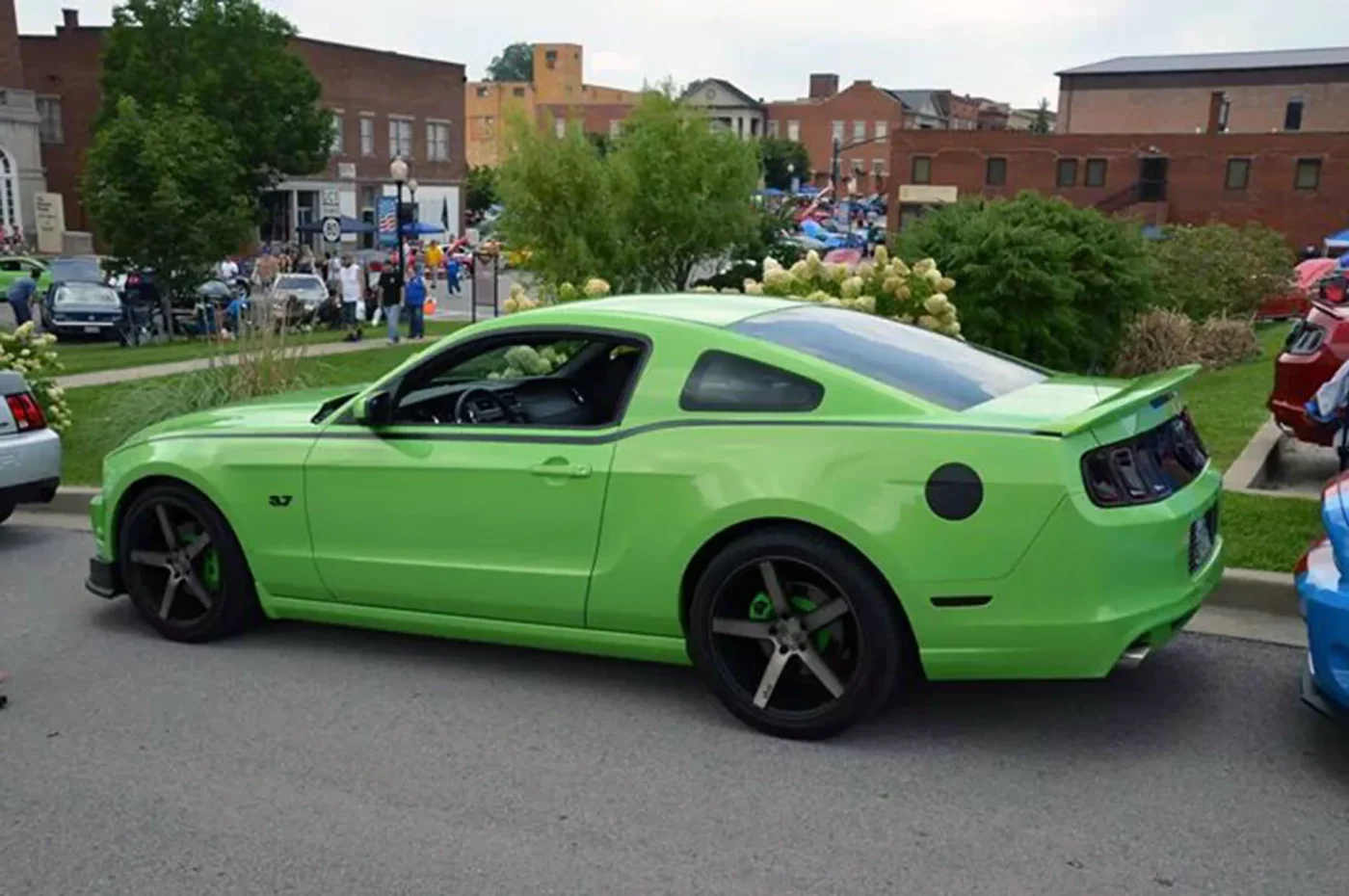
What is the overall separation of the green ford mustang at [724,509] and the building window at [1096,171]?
57.9 meters

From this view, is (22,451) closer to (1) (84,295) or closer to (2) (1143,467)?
(2) (1143,467)

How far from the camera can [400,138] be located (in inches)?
2660

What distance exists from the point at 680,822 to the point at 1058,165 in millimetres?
60679

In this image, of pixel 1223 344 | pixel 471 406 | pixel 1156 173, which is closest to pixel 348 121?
pixel 1156 173

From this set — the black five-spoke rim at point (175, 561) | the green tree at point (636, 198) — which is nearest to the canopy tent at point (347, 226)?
the green tree at point (636, 198)

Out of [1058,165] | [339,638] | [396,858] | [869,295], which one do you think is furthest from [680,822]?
[1058,165]

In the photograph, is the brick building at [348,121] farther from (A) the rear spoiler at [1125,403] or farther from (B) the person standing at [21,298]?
(A) the rear spoiler at [1125,403]

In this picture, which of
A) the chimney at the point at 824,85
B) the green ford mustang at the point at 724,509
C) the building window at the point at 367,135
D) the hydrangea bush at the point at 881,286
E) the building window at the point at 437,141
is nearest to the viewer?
the green ford mustang at the point at 724,509

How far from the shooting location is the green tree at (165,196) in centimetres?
2334

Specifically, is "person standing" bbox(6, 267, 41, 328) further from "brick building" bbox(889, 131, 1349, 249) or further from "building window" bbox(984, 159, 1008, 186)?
"building window" bbox(984, 159, 1008, 186)

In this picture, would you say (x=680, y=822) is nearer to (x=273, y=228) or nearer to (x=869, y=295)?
(x=869, y=295)

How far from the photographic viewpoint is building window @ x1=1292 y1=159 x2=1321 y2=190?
5462cm

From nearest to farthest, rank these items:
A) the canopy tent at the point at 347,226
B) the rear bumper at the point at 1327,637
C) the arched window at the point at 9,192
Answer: the rear bumper at the point at 1327,637
the arched window at the point at 9,192
the canopy tent at the point at 347,226

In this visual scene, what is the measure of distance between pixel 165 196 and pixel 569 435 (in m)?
20.6
